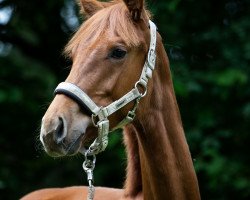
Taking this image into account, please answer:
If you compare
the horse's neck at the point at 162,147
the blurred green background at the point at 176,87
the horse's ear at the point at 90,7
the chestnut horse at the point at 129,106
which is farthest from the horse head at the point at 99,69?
the blurred green background at the point at 176,87

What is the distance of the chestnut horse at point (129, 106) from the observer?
317 centimetres

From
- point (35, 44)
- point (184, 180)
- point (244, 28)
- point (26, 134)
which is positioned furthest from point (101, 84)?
point (26, 134)

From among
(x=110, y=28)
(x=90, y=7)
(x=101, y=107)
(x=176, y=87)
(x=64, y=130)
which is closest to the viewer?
(x=64, y=130)

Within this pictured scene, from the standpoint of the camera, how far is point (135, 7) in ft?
11.6

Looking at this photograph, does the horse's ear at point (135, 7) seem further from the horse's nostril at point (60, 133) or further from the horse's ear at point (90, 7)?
the horse's nostril at point (60, 133)

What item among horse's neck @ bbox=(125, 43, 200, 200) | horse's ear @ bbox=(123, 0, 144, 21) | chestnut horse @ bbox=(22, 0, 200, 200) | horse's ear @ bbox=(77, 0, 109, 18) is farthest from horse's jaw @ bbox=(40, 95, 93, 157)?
horse's ear @ bbox=(77, 0, 109, 18)

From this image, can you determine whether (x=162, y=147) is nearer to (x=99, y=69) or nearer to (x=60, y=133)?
(x=99, y=69)

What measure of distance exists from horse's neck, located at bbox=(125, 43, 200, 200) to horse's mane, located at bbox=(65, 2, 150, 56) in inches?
12.3

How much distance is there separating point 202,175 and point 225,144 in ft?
1.42

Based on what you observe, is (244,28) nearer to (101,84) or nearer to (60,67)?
(60,67)

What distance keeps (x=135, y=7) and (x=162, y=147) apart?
2.56ft

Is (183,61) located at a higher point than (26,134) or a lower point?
higher

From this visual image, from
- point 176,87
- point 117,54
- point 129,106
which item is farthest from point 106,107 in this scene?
point 176,87

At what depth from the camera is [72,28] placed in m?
8.19
